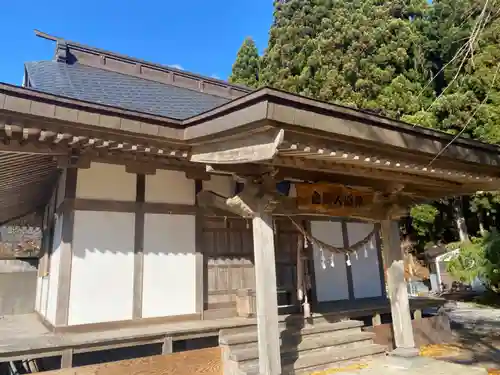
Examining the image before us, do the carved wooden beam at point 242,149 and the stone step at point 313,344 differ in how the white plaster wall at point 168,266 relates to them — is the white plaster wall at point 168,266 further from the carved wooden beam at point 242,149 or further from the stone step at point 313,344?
the carved wooden beam at point 242,149

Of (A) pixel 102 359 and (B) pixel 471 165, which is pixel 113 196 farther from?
(B) pixel 471 165

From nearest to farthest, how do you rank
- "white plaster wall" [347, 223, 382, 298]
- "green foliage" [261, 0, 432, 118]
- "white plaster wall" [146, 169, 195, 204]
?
"white plaster wall" [146, 169, 195, 204] < "white plaster wall" [347, 223, 382, 298] < "green foliage" [261, 0, 432, 118]

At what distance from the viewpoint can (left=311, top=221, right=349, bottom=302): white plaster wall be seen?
733cm

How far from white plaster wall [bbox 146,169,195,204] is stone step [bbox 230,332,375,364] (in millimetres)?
2443

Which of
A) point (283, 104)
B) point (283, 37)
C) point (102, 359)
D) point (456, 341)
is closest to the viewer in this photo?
point (283, 104)

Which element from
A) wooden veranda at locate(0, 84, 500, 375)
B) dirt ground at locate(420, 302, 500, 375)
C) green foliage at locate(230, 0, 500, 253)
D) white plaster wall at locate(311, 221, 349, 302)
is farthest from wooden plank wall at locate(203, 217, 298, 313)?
green foliage at locate(230, 0, 500, 253)

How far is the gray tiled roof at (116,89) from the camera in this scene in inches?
238

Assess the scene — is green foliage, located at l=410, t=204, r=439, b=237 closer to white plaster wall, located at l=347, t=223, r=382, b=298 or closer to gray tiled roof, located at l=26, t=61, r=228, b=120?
white plaster wall, located at l=347, t=223, r=382, b=298

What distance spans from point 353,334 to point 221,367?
93.4 inches

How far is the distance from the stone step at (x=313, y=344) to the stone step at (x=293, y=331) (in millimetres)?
90

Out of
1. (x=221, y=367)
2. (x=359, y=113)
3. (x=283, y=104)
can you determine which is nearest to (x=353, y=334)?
(x=221, y=367)

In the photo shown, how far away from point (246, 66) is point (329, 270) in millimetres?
26158

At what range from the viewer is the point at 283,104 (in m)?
3.44

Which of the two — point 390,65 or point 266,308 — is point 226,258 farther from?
point 390,65
